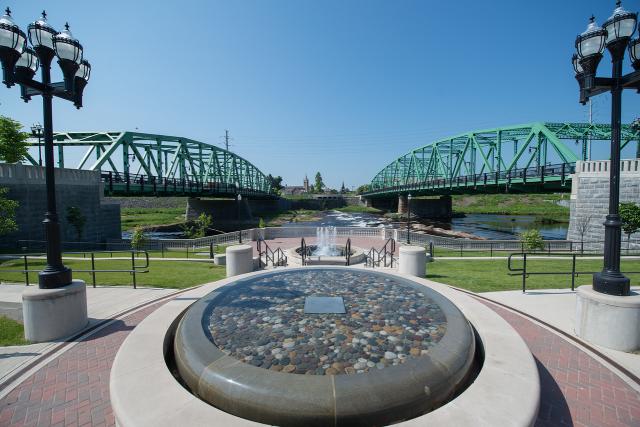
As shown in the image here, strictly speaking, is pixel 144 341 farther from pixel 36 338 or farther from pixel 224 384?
pixel 36 338

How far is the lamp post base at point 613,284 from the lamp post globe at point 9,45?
496 inches

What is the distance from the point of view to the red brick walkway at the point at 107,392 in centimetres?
393

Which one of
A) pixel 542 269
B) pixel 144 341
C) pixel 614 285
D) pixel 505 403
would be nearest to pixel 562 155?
pixel 542 269

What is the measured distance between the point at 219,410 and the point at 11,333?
6.29 metres

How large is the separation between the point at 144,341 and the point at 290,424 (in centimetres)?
319

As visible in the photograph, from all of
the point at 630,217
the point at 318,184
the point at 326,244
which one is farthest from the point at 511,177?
the point at 318,184

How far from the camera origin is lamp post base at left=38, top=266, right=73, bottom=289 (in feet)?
20.0

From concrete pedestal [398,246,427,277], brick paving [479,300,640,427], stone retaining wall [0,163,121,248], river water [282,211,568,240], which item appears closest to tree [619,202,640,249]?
concrete pedestal [398,246,427,277]

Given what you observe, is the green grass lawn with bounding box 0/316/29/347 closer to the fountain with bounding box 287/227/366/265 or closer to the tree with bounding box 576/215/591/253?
the fountain with bounding box 287/227/366/265

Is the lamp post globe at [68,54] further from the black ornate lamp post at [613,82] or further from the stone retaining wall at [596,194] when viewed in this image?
the stone retaining wall at [596,194]

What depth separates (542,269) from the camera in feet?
41.9

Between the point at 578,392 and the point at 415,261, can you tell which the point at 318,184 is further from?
the point at 578,392

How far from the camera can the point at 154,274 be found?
12.1 meters

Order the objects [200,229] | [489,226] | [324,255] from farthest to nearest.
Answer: [489,226], [200,229], [324,255]
